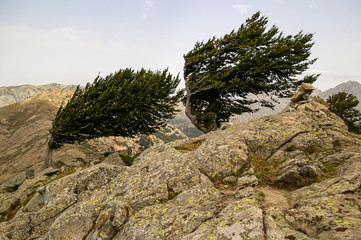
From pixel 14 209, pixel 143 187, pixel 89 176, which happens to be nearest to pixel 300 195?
pixel 143 187

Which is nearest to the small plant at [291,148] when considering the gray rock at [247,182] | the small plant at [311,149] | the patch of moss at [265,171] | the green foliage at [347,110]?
the small plant at [311,149]

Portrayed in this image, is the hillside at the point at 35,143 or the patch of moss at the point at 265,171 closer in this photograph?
the patch of moss at the point at 265,171

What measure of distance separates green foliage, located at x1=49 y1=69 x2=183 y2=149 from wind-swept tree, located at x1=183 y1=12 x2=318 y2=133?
15.8 feet

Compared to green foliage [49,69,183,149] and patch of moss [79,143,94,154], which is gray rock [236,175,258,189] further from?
patch of moss [79,143,94,154]

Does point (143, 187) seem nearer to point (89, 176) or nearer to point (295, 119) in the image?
point (89, 176)

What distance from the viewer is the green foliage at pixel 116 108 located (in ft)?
71.4

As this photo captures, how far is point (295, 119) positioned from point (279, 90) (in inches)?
501

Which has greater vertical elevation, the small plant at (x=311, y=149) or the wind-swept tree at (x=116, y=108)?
the wind-swept tree at (x=116, y=108)

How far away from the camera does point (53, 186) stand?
10961mm

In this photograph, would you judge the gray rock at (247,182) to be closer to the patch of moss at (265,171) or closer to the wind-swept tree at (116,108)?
the patch of moss at (265,171)

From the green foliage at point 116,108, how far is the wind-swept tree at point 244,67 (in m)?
4.83

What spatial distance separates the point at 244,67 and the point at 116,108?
1815 centimetres

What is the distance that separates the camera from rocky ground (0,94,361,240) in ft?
16.8

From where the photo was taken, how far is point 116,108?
73.7 feet
